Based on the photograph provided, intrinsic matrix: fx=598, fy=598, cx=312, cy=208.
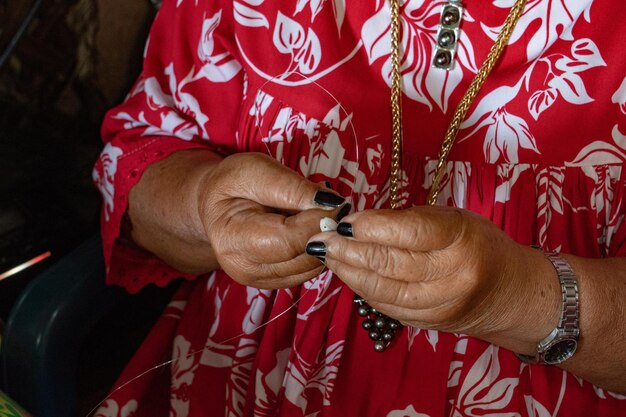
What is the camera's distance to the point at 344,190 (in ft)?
2.83

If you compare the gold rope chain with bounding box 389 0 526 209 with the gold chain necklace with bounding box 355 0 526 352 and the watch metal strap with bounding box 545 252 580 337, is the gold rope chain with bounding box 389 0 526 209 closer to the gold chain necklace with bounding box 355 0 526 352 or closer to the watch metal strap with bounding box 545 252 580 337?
the gold chain necklace with bounding box 355 0 526 352

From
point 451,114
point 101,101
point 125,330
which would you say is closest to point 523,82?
point 451,114

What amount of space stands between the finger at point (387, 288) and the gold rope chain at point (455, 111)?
0.24 metres

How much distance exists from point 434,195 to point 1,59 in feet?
2.35

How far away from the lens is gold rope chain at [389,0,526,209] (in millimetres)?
784

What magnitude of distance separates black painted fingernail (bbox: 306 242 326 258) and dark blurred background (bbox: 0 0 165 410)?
2.08 feet

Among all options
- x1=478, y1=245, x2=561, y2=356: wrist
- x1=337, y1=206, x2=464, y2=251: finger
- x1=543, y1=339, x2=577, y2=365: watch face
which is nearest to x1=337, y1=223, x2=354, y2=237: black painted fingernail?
x1=337, y1=206, x2=464, y2=251: finger

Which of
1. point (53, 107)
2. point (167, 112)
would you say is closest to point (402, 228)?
point (167, 112)

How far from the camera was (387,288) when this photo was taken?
0.62 meters

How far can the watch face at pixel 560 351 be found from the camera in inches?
28.7

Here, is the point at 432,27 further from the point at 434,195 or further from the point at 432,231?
the point at 432,231

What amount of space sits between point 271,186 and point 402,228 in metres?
0.16

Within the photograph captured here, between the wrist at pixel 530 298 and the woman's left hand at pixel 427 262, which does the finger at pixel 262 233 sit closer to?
the woman's left hand at pixel 427 262

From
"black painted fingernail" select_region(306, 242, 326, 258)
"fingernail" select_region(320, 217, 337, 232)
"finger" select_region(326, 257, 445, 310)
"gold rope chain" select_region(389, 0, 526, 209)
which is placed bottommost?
"finger" select_region(326, 257, 445, 310)
